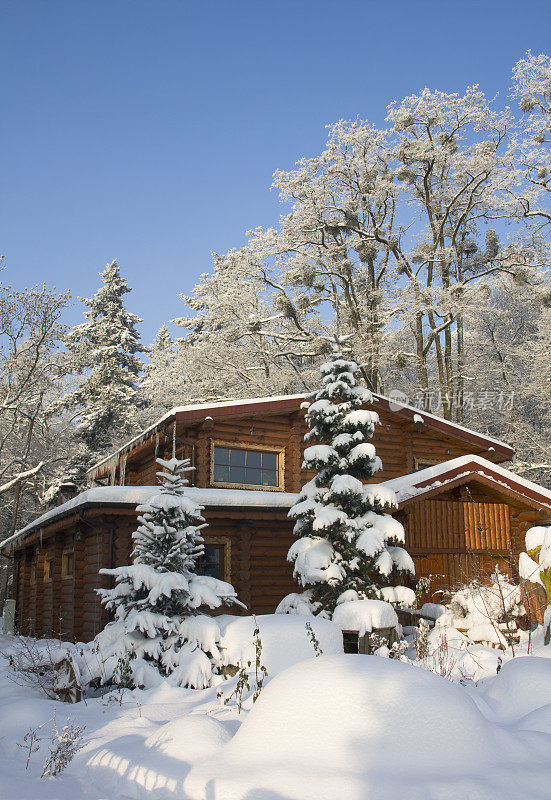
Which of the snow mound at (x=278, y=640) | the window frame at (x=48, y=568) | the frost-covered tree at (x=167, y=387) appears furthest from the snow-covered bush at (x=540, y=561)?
the frost-covered tree at (x=167, y=387)

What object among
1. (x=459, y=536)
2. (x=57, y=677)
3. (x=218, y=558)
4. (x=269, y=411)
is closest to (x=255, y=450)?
(x=269, y=411)

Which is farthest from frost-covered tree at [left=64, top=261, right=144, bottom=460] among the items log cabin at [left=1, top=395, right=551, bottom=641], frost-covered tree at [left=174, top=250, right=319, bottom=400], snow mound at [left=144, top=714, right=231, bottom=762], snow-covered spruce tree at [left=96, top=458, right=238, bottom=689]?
snow mound at [left=144, top=714, right=231, bottom=762]

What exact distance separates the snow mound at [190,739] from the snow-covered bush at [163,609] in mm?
3170

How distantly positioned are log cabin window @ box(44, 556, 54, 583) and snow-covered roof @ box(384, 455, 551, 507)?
10.4 m

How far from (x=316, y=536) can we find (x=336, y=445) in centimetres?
196

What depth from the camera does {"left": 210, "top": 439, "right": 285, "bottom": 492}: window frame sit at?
17048 mm

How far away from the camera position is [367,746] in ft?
13.6

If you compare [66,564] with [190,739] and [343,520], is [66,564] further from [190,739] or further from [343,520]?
[190,739]

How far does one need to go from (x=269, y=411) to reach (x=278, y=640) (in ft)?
28.4

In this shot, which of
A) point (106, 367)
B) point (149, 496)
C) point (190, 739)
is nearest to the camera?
point (190, 739)

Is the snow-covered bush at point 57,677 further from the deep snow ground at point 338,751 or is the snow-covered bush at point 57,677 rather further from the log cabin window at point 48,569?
the log cabin window at point 48,569

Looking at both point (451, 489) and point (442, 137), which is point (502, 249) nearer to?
point (442, 137)

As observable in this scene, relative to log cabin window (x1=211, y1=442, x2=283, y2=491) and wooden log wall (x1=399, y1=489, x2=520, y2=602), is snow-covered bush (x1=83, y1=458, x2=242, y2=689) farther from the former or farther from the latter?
wooden log wall (x1=399, y1=489, x2=520, y2=602)

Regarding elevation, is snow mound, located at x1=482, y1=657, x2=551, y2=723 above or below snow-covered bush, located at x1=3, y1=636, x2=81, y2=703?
above
